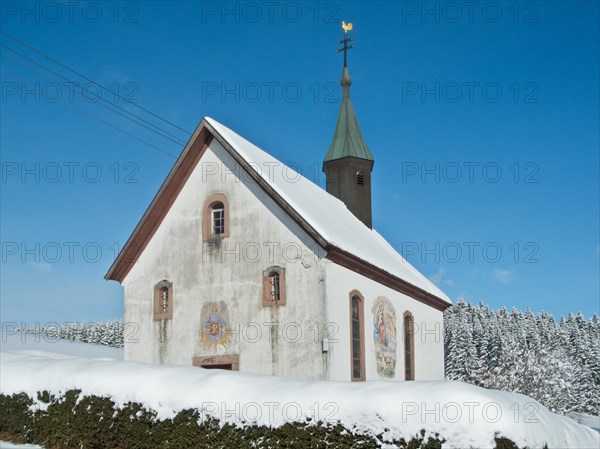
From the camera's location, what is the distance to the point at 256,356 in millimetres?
21078

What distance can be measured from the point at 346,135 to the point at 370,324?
13.8m

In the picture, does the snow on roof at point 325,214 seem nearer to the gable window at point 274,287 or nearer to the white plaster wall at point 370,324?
the white plaster wall at point 370,324

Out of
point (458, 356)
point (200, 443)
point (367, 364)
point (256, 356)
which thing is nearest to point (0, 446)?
point (200, 443)

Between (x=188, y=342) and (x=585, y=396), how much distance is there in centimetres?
7207

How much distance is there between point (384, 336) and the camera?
24.6 m

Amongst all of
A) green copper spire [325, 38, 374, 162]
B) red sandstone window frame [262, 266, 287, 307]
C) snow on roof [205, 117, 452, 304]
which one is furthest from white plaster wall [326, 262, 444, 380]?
green copper spire [325, 38, 374, 162]

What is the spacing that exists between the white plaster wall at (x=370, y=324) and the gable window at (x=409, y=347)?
275 millimetres

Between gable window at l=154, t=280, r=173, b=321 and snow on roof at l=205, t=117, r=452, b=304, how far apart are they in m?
4.60

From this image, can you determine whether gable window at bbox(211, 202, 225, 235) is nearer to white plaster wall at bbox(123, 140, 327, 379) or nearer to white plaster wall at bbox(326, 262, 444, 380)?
white plaster wall at bbox(123, 140, 327, 379)

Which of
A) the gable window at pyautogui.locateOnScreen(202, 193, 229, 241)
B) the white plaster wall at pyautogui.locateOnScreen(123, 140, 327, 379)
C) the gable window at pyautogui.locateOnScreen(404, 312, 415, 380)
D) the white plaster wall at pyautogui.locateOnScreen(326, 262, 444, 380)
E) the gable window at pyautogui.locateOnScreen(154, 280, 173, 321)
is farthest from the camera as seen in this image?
the gable window at pyautogui.locateOnScreen(404, 312, 415, 380)

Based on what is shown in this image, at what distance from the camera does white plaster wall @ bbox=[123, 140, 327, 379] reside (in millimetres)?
20703

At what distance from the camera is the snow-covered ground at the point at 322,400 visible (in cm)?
1123

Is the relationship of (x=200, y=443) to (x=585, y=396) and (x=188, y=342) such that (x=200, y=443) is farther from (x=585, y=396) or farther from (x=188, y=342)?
(x=585, y=396)

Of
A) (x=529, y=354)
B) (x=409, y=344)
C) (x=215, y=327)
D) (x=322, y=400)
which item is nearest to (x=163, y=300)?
(x=215, y=327)
